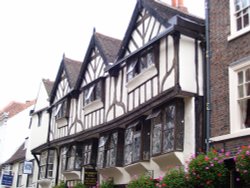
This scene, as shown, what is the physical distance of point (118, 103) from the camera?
17.6 metres

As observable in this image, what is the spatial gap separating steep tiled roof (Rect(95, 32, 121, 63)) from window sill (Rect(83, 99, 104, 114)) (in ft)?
6.14

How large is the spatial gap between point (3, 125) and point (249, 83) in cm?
2713

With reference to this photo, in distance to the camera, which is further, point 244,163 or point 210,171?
point 210,171

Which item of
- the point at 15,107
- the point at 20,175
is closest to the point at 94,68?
the point at 20,175

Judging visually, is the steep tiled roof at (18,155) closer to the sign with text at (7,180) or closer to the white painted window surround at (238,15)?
the sign with text at (7,180)

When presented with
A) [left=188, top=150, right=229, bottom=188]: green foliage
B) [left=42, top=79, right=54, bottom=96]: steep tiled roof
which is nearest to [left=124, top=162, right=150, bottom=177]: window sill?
[left=188, top=150, right=229, bottom=188]: green foliage

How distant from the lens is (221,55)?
12.7 metres

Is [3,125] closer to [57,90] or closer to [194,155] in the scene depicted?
[57,90]

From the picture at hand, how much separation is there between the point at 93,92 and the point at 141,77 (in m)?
4.52

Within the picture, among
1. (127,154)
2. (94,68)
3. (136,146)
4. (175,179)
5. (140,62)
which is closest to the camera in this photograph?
(175,179)

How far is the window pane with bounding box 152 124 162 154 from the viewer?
14.3m

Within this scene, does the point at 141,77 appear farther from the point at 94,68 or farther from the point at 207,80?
the point at 94,68

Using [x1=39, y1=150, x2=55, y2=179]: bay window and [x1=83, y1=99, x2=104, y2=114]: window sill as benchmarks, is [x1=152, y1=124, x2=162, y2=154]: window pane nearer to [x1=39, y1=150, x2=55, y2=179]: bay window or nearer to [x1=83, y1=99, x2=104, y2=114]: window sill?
[x1=83, y1=99, x2=104, y2=114]: window sill

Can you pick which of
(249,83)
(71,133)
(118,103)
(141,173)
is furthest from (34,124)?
(249,83)
